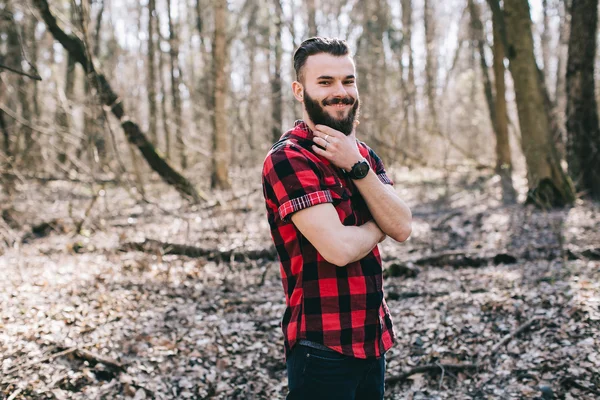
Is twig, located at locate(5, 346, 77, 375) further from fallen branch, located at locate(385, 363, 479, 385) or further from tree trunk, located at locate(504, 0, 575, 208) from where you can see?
tree trunk, located at locate(504, 0, 575, 208)

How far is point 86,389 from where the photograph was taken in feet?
13.5

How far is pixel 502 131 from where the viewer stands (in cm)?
1467

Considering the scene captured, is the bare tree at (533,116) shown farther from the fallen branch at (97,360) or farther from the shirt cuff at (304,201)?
the shirt cuff at (304,201)

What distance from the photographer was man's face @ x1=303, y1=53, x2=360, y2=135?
2.15 meters

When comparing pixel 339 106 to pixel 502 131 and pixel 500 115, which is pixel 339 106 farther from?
pixel 502 131

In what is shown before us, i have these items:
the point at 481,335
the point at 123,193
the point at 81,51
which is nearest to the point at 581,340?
the point at 481,335

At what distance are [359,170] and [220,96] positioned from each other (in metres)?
12.7

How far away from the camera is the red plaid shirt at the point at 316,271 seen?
2.03 m

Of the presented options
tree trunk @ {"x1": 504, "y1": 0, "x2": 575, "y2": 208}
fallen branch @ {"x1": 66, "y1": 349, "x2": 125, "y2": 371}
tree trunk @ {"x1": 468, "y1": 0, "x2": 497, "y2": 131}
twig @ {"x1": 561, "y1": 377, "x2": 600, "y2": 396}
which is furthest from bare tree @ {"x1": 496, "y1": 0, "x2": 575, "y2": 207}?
fallen branch @ {"x1": 66, "y1": 349, "x2": 125, "y2": 371}

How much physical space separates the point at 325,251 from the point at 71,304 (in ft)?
14.8

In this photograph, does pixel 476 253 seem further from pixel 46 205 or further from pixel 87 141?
pixel 46 205

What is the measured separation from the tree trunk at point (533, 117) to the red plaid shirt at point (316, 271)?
846 cm

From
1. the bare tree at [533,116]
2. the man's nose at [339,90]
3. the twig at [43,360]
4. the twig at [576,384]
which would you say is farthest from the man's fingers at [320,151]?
the bare tree at [533,116]

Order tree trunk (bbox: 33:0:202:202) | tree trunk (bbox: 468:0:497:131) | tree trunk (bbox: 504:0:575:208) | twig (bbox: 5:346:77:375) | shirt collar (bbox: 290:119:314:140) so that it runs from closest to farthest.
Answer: shirt collar (bbox: 290:119:314:140), twig (bbox: 5:346:77:375), tree trunk (bbox: 33:0:202:202), tree trunk (bbox: 504:0:575:208), tree trunk (bbox: 468:0:497:131)
